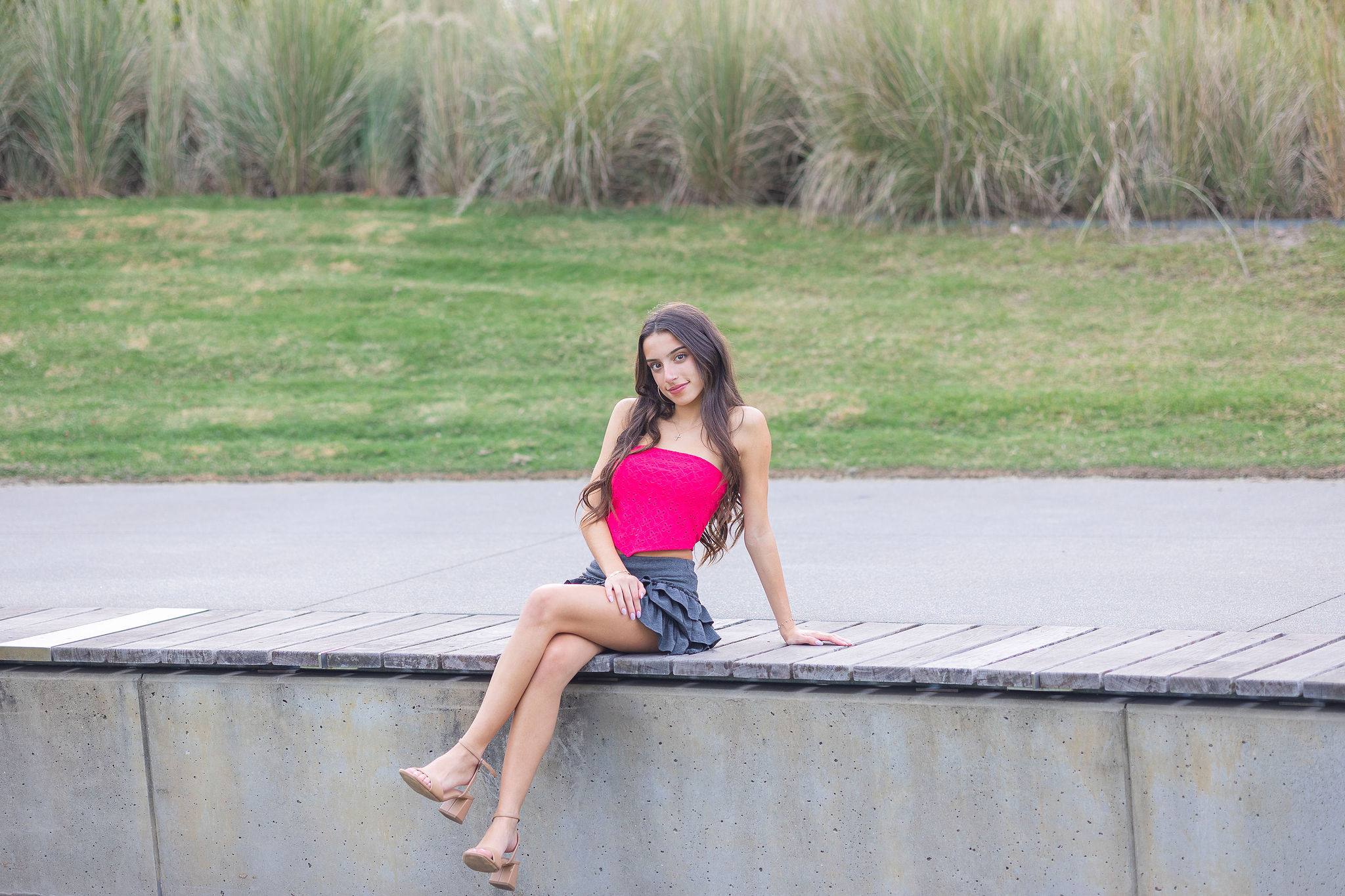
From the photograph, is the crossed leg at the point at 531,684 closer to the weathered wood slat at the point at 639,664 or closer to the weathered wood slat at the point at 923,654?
the weathered wood slat at the point at 639,664

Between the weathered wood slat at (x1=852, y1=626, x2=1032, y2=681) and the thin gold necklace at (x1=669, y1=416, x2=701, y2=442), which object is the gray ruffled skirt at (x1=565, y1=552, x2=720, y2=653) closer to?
the thin gold necklace at (x1=669, y1=416, x2=701, y2=442)

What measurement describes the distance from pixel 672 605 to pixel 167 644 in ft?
5.01

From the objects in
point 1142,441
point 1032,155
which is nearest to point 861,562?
point 1142,441

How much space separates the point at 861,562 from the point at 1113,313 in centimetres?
588

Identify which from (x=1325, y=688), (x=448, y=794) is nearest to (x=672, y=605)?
(x=448, y=794)

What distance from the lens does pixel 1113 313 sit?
36.2 feet

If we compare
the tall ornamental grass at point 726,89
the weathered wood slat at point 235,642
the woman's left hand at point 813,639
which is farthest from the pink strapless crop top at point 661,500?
the tall ornamental grass at point 726,89

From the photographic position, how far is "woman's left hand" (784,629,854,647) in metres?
3.72

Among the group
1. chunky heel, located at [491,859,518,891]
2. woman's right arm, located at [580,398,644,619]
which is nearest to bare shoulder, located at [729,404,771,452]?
woman's right arm, located at [580,398,644,619]

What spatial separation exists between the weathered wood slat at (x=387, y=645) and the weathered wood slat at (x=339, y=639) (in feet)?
0.09

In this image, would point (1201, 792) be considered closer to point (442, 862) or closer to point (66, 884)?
point (442, 862)

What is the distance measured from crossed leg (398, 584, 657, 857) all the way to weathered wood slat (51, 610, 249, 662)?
1.19 metres

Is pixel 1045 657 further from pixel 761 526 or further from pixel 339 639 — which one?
pixel 339 639

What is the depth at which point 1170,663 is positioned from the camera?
3273mm
